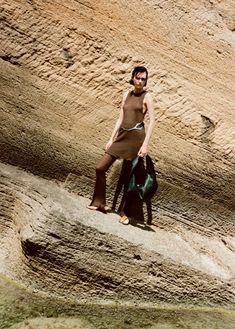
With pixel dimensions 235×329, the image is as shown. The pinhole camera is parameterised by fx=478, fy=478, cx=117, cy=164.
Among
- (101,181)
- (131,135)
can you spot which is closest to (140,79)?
(131,135)

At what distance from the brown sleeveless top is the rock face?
484mm

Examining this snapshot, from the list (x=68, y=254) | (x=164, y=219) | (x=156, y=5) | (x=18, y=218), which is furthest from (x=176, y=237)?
(x=156, y=5)

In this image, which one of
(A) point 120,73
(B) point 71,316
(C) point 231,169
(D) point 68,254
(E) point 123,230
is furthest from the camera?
(C) point 231,169

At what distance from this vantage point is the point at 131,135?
17.6 feet

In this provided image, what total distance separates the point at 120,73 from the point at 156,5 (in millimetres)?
990

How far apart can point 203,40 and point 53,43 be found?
75.5 inches

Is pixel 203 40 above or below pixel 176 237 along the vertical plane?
above

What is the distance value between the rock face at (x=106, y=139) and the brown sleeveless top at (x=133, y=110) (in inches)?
19.1

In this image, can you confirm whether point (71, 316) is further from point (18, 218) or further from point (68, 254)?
point (18, 218)

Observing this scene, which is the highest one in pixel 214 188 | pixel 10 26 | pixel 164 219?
pixel 10 26

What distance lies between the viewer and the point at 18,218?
17.5 feet

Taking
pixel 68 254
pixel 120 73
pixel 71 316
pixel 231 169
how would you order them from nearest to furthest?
pixel 71 316
pixel 68 254
pixel 120 73
pixel 231 169

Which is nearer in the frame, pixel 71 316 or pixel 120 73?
pixel 71 316

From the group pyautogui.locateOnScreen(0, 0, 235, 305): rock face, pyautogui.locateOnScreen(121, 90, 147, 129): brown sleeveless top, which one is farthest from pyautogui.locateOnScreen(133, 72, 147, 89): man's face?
pyautogui.locateOnScreen(0, 0, 235, 305): rock face
